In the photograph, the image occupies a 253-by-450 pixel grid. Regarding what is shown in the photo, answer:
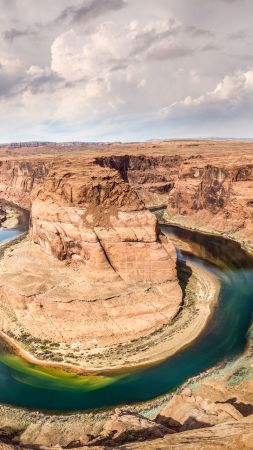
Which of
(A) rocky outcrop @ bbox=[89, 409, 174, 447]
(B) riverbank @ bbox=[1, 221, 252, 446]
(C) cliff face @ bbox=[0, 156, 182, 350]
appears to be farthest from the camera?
(C) cliff face @ bbox=[0, 156, 182, 350]

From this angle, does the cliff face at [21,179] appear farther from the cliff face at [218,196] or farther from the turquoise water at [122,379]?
the turquoise water at [122,379]

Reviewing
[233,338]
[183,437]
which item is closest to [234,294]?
[233,338]

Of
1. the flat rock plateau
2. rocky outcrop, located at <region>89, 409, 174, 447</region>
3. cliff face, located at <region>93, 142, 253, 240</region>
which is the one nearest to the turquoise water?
the flat rock plateau

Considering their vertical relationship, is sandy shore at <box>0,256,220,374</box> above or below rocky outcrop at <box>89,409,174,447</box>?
below

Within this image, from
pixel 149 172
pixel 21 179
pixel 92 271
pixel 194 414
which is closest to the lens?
pixel 194 414

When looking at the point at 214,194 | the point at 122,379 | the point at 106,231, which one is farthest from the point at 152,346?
the point at 214,194

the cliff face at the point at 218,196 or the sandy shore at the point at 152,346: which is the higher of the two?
the cliff face at the point at 218,196

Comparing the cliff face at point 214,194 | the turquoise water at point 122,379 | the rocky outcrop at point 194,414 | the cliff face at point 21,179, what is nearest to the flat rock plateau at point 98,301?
the rocky outcrop at point 194,414

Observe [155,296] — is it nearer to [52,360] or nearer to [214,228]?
[52,360]

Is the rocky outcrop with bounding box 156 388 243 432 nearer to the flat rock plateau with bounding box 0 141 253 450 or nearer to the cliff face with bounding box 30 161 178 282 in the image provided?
the flat rock plateau with bounding box 0 141 253 450

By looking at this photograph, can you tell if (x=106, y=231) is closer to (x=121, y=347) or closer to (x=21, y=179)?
(x=121, y=347)

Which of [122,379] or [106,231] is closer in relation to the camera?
[122,379]
